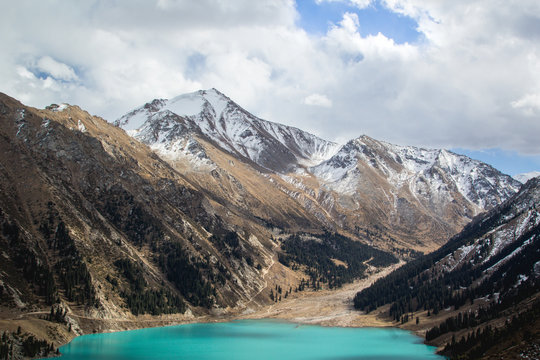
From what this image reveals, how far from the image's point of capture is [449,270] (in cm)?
19788

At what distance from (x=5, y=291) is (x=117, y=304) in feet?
118

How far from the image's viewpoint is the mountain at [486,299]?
3701 inches

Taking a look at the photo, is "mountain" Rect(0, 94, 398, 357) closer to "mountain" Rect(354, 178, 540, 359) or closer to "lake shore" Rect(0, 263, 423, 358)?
"lake shore" Rect(0, 263, 423, 358)

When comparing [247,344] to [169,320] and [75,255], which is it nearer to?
[169,320]

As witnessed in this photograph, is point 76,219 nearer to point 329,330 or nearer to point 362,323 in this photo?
point 329,330

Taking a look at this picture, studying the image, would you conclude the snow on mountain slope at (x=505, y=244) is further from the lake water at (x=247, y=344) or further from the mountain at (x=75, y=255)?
the mountain at (x=75, y=255)

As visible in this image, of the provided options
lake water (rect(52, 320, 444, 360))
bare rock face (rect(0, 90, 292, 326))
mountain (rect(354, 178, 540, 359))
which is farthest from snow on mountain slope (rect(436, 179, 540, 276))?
bare rock face (rect(0, 90, 292, 326))

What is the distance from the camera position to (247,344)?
12769cm

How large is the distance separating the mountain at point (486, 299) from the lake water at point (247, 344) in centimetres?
1034

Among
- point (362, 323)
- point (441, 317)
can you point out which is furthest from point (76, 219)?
point (441, 317)

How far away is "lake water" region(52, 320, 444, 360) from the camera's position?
10781 cm

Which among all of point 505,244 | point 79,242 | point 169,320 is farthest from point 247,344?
point 505,244

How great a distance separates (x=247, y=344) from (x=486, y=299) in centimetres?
7504

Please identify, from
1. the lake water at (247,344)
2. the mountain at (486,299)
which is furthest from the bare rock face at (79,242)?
the mountain at (486,299)
